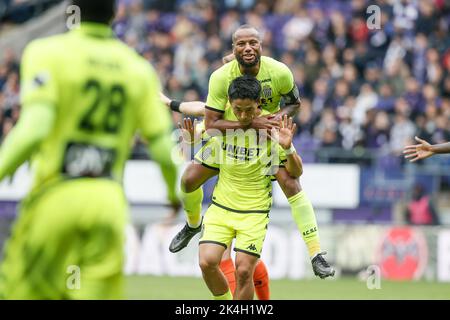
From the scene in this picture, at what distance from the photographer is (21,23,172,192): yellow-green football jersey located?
610 centimetres

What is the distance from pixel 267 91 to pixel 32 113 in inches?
189

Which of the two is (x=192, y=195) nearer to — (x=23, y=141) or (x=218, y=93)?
(x=218, y=93)

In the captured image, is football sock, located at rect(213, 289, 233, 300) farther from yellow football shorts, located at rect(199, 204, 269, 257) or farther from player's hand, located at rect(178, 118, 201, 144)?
player's hand, located at rect(178, 118, 201, 144)

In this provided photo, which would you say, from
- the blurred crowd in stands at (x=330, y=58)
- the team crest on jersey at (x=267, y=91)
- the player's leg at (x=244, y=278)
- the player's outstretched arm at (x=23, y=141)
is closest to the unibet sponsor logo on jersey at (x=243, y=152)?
the team crest on jersey at (x=267, y=91)

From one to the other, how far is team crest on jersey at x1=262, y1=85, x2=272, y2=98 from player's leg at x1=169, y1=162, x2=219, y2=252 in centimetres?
95

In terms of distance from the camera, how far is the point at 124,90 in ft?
20.6

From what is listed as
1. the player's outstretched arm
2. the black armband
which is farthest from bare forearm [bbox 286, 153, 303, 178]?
the player's outstretched arm

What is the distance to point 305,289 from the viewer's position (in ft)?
53.8

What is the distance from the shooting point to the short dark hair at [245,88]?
9.95 meters

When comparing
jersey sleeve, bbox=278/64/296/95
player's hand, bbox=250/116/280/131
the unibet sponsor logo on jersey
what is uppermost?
jersey sleeve, bbox=278/64/296/95

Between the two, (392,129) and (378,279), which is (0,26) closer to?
(392,129)

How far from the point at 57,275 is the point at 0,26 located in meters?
20.9

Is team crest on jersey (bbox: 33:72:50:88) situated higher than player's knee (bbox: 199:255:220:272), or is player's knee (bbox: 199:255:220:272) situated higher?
team crest on jersey (bbox: 33:72:50:88)

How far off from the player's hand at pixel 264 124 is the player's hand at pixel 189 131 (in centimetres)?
91
